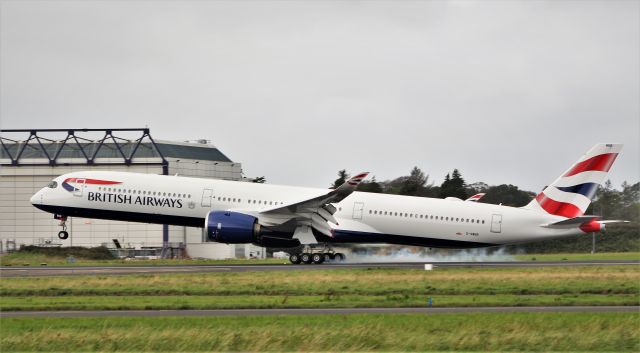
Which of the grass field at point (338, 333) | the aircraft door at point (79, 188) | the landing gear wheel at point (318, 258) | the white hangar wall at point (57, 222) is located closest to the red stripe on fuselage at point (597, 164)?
the landing gear wheel at point (318, 258)

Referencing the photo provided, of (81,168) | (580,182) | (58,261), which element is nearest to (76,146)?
(81,168)

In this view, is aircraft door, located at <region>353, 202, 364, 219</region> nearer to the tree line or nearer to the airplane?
the airplane

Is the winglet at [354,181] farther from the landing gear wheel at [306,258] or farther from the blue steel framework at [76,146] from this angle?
the blue steel framework at [76,146]

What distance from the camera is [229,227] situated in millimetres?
44000

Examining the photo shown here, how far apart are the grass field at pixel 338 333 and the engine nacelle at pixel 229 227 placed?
2144 cm

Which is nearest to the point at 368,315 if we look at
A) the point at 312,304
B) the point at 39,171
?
the point at 312,304

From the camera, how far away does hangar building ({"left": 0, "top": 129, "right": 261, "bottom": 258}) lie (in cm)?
7606

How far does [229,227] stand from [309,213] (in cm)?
406

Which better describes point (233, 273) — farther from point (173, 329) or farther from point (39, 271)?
point (173, 329)

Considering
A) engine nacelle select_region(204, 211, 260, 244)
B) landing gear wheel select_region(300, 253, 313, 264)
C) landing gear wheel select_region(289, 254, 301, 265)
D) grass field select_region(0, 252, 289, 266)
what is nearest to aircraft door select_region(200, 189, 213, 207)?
engine nacelle select_region(204, 211, 260, 244)

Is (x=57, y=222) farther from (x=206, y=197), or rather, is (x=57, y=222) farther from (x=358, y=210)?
(x=358, y=210)

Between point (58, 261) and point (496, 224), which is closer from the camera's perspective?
point (496, 224)

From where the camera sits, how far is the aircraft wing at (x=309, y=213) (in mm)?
44531

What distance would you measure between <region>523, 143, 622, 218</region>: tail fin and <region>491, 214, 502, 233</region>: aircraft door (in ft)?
7.89
